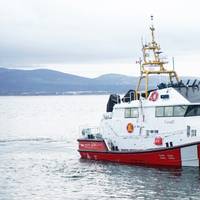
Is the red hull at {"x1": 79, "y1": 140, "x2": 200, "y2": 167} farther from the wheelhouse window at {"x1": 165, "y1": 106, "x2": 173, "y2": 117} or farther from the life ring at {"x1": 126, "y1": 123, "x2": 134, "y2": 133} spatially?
the wheelhouse window at {"x1": 165, "y1": 106, "x2": 173, "y2": 117}

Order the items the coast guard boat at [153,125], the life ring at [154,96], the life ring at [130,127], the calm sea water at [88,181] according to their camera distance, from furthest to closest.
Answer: the life ring at [130,127] < the life ring at [154,96] < the coast guard boat at [153,125] < the calm sea water at [88,181]

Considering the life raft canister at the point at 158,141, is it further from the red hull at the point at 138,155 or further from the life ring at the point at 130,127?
the life ring at the point at 130,127

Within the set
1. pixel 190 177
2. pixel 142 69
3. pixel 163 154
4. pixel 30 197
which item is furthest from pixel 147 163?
pixel 30 197

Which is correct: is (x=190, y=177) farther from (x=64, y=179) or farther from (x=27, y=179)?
(x=27, y=179)

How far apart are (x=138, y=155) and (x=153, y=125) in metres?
2.08

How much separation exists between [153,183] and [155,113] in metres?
5.71

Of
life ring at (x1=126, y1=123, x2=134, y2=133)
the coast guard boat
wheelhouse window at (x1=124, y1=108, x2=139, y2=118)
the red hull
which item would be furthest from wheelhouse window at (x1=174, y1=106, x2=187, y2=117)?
life ring at (x1=126, y1=123, x2=134, y2=133)

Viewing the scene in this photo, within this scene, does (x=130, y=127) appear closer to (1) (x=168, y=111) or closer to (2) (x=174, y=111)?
(1) (x=168, y=111)

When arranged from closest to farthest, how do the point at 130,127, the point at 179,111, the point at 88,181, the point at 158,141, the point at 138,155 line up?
the point at 88,181 → the point at 179,111 → the point at 158,141 → the point at 138,155 → the point at 130,127

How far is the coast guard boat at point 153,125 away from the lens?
3171cm

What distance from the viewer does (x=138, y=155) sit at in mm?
33531

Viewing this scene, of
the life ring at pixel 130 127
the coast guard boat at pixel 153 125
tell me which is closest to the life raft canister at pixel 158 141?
the coast guard boat at pixel 153 125

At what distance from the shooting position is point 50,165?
36875mm

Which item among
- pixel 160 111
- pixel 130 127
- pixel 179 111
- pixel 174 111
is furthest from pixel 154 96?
pixel 130 127
